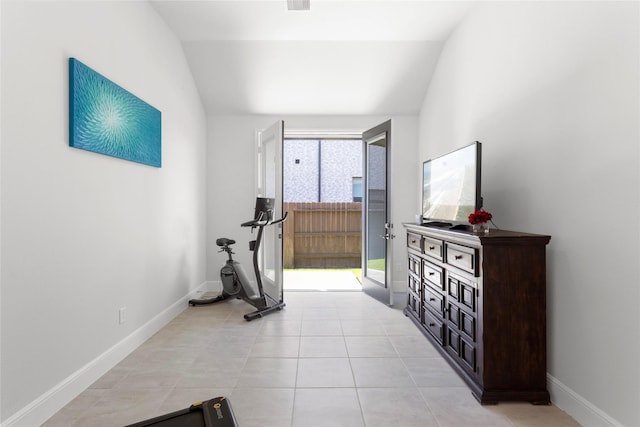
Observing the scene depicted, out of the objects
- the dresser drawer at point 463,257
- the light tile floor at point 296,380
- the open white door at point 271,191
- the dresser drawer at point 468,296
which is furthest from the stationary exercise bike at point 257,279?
the dresser drawer at point 468,296

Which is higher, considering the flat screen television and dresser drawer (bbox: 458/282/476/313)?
the flat screen television

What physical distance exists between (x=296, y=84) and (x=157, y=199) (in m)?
2.28

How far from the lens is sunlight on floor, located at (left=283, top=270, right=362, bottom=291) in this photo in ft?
17.2

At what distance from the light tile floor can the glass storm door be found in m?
0.94

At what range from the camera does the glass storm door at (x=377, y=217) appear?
14.5 feet

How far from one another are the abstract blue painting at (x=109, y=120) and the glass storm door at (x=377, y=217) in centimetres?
265

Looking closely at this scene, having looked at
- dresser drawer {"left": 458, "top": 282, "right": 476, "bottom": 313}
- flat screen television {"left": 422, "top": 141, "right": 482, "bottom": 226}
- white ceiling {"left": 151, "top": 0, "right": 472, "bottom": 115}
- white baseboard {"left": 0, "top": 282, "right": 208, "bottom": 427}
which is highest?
white ceiling {"left": 151, "top": 0, "right": 472, "bottom": 115}

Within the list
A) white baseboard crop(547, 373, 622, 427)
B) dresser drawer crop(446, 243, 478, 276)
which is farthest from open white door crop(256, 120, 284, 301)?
white baseboard crop(547, 373, 622, 427)

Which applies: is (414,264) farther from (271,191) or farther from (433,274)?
(271,191)

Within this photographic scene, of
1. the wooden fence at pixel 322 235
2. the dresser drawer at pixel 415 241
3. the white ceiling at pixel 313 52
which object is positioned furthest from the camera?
the wooden fence at pixel 322 235

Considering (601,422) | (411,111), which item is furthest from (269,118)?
(601,422)

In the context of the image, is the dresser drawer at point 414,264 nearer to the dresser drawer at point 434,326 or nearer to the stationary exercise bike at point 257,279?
the dresser drawer at point 434,326

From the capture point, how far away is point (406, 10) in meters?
3.45

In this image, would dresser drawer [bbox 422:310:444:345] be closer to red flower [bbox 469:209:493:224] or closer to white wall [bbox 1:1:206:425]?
red flower [bbox 469:209:493:224]
